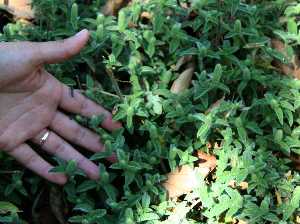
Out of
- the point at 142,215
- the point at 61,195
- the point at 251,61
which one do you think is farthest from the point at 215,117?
the point at 61,195

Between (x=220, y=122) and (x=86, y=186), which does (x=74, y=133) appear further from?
(x=220, y=122)

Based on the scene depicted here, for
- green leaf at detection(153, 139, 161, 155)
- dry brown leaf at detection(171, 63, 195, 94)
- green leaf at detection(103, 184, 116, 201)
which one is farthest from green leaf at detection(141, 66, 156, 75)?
green leaf at detection(103, 184, 116, 201)

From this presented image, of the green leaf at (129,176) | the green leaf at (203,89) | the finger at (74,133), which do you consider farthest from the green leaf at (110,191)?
the green leaf at (203,89)

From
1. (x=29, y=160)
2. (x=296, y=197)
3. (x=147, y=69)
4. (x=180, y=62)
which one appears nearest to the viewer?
(x=296, y=197)

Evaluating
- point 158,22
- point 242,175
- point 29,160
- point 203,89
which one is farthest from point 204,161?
point 29,160

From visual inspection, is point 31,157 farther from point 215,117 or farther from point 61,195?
point 215,117
